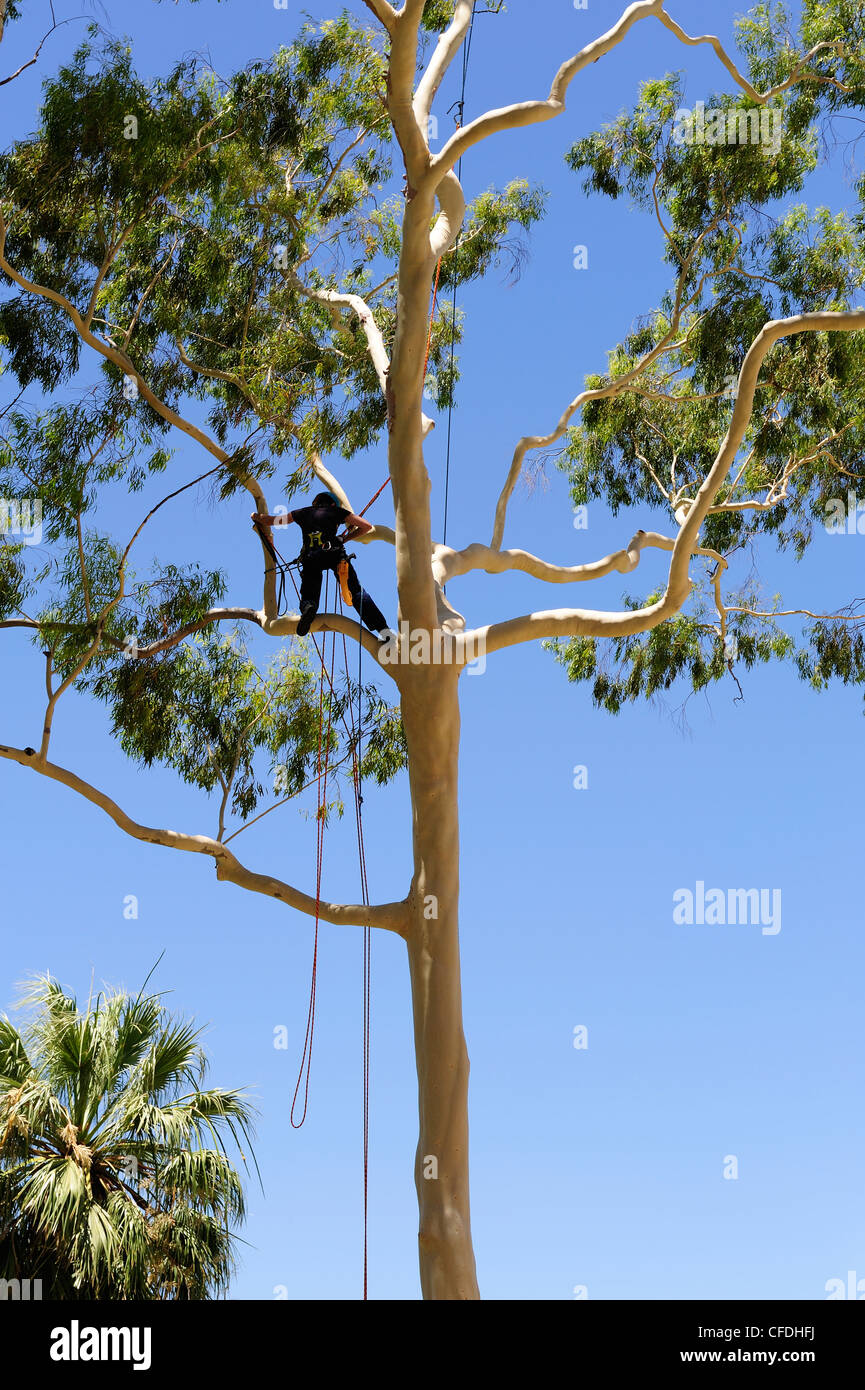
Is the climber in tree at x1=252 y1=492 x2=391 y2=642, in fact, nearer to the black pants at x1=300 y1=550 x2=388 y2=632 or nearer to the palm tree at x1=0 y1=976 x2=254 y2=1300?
the black pants at x1=300 y1=550 x2=388 y2=632

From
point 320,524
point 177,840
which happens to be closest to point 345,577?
point 320,524

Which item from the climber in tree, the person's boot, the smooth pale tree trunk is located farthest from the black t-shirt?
the smooth pale tree trunk

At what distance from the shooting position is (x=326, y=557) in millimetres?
8352

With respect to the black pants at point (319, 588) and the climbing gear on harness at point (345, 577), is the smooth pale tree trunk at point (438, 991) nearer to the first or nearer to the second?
the black pants at point (319, 588)

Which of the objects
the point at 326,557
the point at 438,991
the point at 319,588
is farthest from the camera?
the point at 319,588

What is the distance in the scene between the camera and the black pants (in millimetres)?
8234

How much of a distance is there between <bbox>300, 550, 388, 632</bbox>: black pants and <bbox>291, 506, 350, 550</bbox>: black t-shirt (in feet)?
0.26

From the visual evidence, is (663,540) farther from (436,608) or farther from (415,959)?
(415,959)

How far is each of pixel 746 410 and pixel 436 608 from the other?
198 cm

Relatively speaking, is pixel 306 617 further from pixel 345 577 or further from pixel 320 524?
pixel 320 524

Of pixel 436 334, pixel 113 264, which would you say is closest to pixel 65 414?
pixel 113 264

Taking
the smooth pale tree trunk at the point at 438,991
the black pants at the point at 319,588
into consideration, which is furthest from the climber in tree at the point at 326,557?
the smooth pale tree trunk at the point at 438,991

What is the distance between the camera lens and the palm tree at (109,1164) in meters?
8.24

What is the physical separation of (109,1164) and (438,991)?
2.64 m
